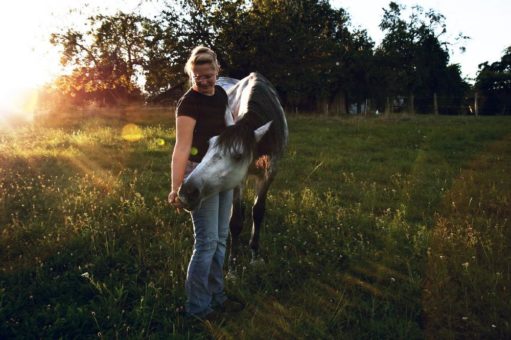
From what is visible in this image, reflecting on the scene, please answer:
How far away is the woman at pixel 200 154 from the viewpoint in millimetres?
3000

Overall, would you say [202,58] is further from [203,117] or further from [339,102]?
[339,102]

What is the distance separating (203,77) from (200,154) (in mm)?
670

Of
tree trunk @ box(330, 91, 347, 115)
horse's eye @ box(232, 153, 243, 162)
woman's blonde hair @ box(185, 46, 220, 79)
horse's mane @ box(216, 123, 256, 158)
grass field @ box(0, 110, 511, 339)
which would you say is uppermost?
tree trunk @ box(330, 91, 347, 115)

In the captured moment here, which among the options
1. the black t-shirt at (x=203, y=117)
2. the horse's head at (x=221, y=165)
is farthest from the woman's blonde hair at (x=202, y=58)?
the horse's head at (x=221, y=165)

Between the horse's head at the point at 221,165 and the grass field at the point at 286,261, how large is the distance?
1.17m

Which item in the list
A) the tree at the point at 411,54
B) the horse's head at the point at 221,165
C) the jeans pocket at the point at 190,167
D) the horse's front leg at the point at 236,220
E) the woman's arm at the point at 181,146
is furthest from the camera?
the tree at the point at 411,54

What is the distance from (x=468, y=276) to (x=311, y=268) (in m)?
1.63

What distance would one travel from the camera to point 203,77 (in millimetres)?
3045

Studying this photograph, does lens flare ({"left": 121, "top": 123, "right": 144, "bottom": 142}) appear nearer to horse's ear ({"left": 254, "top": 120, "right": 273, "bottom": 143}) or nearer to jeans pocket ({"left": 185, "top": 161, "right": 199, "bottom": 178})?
jeans pocket ({"left": 185, "top": 161, "right": 199, "bottom": 178})

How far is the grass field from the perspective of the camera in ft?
10.2

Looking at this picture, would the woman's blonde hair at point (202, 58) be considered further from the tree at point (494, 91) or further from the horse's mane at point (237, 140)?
the tree at point (494, 91)

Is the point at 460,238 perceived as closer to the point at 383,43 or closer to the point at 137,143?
the point at 137,143

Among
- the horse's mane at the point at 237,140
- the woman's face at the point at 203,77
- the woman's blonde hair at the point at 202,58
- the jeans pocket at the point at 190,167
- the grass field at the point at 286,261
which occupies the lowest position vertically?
the grass field at the point at 286,261

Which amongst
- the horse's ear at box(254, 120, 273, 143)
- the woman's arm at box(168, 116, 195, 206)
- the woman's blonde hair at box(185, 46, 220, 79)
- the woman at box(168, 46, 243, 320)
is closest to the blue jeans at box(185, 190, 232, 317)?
the woman at box(168, 46, 243, 320)
